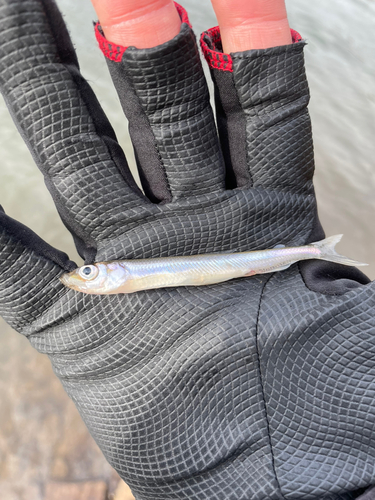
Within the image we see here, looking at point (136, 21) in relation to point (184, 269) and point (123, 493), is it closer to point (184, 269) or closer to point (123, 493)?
point (184, 269)

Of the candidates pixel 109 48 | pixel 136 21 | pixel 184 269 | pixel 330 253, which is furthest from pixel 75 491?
pixel 136 21

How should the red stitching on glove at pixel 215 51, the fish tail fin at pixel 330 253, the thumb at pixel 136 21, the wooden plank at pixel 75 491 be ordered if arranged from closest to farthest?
the thumb at pixel 136 21, the red stitching on glove at pixel 215 51, the fish tail fin at pixel 330 253, the wooden plank at pixel 75 491

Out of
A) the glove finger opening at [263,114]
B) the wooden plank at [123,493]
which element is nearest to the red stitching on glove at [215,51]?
the glove finger opening at [263,114]

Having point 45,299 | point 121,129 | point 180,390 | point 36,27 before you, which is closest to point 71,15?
point 121,129

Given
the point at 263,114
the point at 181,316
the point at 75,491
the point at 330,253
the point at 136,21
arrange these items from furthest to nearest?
the point at 75,491 → the point at 330,253 → the point at 263,114 → the point at 181,316 → the point at 136,21

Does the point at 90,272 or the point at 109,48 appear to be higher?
the point at 109,48

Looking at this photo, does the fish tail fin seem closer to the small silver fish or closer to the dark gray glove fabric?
the small silver fish

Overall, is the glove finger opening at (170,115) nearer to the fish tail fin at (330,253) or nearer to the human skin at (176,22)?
the human skin at (176,22)
